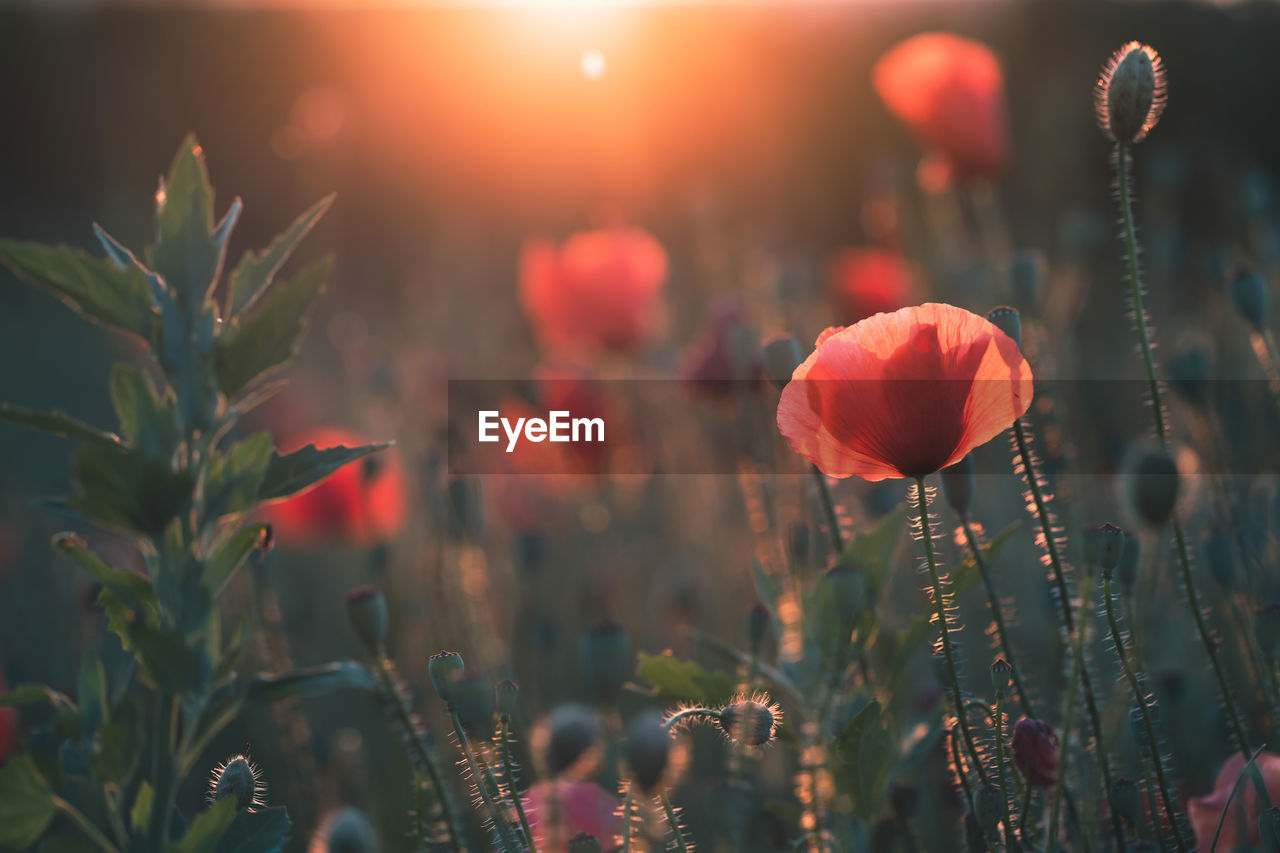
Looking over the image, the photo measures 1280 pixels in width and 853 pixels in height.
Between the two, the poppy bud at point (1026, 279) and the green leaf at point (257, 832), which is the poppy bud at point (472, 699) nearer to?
the green leaf at point (257, 832)

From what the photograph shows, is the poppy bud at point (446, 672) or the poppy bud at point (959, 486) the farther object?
the poppy bud at point (959, 486)

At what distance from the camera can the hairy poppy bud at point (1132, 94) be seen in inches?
38.4

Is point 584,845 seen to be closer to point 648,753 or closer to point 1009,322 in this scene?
point 648,753

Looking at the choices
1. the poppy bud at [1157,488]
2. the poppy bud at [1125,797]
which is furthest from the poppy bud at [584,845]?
the poppy bud at [1157,488]

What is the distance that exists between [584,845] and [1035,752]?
0.41 metres

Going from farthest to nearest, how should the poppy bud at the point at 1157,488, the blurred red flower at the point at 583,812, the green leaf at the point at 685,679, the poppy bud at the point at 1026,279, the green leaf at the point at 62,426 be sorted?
1. the poppy bud at the point at 1026,279
2. the blurred red flower at the point at 583,812
3. the green leaf at the point at 685,679
4. the poppy bud at the point at 1157,488
5. the green leaf at the point at 62,426

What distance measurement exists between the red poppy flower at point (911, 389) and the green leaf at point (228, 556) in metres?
0.47

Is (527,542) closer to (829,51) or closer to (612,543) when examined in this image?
(612,543)

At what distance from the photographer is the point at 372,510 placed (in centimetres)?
217

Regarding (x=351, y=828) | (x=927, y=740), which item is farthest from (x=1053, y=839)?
(x=351, y=828)

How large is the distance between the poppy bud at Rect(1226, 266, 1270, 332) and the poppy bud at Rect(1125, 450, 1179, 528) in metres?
0.49

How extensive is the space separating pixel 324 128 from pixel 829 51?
22.0 ft

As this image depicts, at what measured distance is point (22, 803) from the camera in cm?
75

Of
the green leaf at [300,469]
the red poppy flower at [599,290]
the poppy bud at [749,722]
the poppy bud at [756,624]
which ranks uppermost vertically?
the red poppy flower at [599,290]
